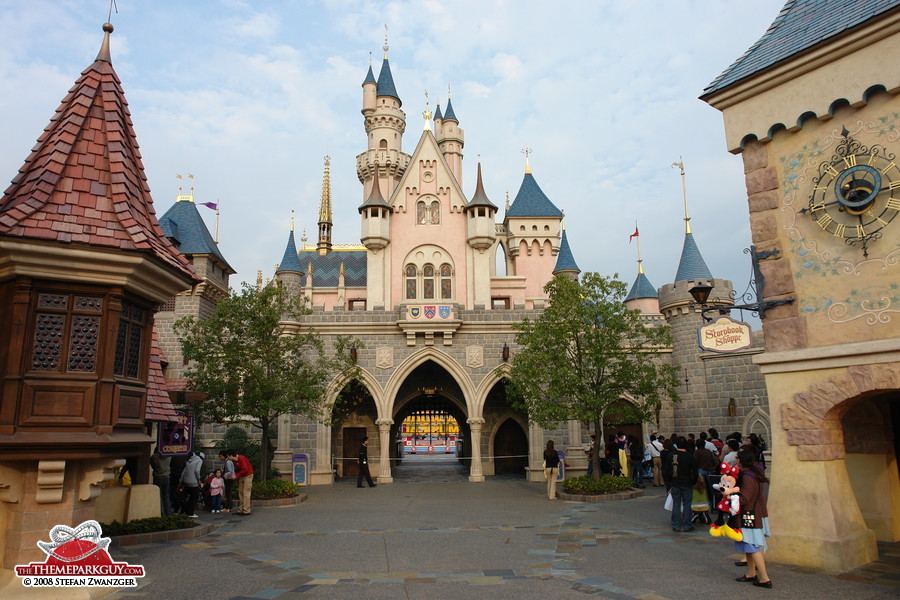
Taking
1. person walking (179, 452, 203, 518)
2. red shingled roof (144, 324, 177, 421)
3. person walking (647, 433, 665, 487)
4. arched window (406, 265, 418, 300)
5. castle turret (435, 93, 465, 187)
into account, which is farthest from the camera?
castle turret (435, 93, 465, 187)

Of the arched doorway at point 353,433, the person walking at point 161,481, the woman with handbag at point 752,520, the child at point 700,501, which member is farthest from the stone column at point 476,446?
the woman with handbag at point 752,520

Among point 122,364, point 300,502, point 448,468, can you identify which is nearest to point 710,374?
point 448,468

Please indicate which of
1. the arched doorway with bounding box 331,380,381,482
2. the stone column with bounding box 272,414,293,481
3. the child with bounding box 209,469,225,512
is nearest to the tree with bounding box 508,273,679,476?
the child with bounding box 209,469,225,512

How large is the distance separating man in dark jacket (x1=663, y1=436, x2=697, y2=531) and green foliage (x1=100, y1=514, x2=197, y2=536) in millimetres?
8658

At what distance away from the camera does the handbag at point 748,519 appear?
24.1 ft

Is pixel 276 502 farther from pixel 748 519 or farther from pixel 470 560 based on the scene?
pixel 748 519

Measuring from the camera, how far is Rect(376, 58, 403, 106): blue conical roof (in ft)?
137

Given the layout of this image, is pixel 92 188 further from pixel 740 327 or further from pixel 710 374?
pixel 710 374

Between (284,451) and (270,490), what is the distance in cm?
561

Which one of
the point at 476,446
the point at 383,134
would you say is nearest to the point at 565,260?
the point at 476,446

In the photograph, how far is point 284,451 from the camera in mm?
22016

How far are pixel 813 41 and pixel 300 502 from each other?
14905mm

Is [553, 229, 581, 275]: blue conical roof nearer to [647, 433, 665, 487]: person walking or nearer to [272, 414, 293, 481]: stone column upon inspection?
[647, 433, 665, 487]: person walking

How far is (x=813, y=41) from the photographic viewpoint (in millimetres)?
8359
